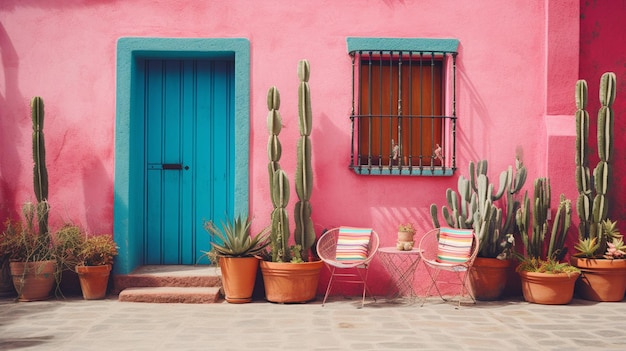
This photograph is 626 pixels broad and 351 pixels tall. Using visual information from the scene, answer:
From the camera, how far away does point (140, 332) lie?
16.6ft

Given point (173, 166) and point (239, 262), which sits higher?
point (173, 166)

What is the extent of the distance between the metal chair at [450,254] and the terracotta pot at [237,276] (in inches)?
70.7

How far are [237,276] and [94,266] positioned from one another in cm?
150

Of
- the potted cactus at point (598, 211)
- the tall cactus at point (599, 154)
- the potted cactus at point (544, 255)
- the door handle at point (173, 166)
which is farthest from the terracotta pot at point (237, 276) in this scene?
the tall cactus at point (599, 154)

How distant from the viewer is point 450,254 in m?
6.36

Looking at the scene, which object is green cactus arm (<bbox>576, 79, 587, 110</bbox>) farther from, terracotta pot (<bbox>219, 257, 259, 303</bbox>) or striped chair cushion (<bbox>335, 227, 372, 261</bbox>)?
terracotta pot (<bbox>219, 257, 259, 303</bbox>)

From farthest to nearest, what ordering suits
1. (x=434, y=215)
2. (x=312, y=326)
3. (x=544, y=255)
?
1. (x=544, y=255)
2. (x=434, y=215)
3. (x=312, y=326)

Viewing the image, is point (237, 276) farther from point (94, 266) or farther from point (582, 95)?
point (582, 95)

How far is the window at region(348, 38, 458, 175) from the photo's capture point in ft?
22.5

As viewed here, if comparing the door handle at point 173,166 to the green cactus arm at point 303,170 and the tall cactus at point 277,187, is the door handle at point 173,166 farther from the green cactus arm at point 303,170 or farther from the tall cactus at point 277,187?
the green cactus arm at point 303,170

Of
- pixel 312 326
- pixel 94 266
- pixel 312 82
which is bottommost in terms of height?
pixel 312 326

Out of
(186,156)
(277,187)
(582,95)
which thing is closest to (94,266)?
(186,156)

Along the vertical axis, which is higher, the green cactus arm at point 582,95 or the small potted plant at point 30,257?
the green cactus arm at point 582,95

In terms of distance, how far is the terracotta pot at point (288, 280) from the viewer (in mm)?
6223
